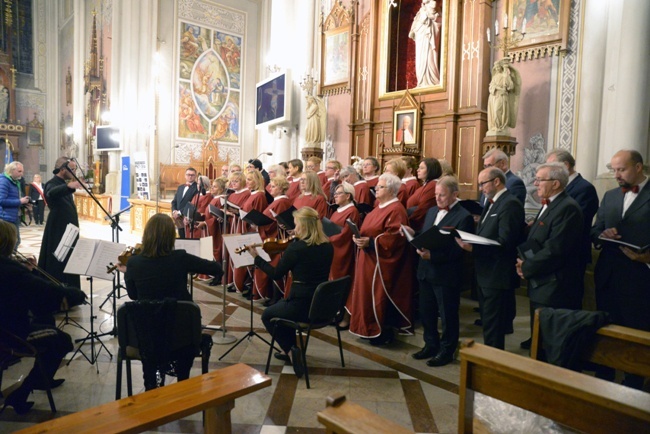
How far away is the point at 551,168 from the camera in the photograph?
11.3 feet

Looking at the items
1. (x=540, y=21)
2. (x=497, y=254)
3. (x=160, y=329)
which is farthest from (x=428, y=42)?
(x=160, y=329)

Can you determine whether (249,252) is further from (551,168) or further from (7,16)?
(7,16)

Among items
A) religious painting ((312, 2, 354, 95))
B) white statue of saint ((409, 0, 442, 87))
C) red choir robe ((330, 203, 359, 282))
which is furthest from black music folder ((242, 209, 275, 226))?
religious painting ((312, 2, 354, 95))

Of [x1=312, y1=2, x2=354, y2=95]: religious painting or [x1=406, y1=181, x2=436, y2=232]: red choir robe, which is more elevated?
[x1=312, y1=2, x2=354, y2=95]: religious painting

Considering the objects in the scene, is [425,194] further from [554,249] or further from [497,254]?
[554,249]

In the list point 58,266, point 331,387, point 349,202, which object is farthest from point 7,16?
point 331,387

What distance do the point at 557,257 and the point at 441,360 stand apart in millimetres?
1374

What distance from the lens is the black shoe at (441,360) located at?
4.03 meters

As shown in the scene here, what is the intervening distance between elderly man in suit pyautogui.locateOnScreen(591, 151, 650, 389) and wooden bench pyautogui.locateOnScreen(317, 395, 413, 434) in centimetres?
250

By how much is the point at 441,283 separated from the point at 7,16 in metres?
25.3

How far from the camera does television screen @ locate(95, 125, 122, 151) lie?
642 inches

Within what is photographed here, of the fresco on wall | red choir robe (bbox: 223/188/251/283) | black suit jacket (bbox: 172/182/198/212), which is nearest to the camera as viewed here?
red choir robe (bbox: 223/188/251/283)

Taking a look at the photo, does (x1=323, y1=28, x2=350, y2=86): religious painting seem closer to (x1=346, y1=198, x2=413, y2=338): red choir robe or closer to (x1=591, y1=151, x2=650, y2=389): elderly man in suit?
(x1=346, y1=198, x2=413, y2=338): red choir robe

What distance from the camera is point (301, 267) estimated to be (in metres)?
3.77
